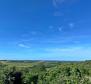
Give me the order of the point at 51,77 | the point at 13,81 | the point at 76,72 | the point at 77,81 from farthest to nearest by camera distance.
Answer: the point at 51,77
the point at 76,72
the point at 77,81
the point at 13,81

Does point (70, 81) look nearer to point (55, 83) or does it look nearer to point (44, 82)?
point (55, 83)

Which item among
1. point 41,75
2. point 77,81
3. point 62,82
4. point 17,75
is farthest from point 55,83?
point 17,75

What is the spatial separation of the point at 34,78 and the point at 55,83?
12.4 meters

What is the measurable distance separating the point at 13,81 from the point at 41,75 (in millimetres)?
32726

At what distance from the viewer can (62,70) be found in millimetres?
46781

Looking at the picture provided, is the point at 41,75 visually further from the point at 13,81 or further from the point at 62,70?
the point at 13,81

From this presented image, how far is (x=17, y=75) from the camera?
19.3 m

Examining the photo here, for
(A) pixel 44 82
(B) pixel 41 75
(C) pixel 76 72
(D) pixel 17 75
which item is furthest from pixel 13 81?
(B) pixel 41 75

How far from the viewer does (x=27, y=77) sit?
165 ft

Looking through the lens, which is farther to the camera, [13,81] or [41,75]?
[41,75]

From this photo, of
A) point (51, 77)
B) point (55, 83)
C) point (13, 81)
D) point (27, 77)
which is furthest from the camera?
point (27, 77)

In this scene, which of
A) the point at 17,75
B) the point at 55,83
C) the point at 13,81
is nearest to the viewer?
the point at 13,81

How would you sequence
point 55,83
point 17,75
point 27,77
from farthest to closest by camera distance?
point 27,77 → point 55,83 → point 17,75

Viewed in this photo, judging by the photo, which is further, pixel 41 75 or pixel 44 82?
pixel 41 75
